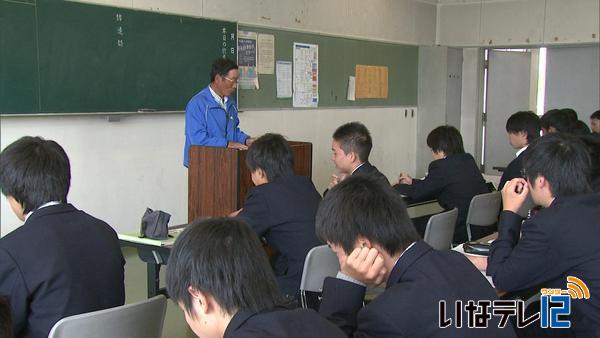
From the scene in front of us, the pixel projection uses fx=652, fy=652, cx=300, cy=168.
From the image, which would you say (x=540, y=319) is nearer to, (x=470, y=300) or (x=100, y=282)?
(x=470, y=300)

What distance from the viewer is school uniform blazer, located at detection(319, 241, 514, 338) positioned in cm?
151

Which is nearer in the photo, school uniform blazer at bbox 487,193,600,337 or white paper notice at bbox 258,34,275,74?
school uniform blazer at bbox 487,193,600,337

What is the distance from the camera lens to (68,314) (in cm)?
198

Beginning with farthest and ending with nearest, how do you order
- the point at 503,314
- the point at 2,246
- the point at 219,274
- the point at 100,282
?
1. the point at 100,282
2. the point at 2,246
3. the point at 503,314
4. the point at 219,274

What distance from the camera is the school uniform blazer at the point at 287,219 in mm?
3027

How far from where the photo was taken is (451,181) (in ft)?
14.8

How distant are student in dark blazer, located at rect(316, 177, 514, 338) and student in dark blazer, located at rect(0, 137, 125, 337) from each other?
0.76m

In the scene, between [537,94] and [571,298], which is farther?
[537,94]

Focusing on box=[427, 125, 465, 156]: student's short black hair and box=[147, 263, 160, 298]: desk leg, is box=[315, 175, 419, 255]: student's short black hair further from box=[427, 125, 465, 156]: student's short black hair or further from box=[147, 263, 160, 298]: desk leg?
box=[427, 125, 465, 156]: student's short black hair

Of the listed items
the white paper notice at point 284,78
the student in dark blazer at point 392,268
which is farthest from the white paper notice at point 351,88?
the student in dark blazer at point 392,268

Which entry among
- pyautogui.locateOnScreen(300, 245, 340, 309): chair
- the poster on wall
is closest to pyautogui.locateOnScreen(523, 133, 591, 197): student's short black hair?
pyautogui.locateOnScreen(300, 245, 340, 309): chair

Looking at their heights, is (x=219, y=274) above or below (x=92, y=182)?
above

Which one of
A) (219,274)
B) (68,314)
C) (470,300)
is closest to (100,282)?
(68,314)

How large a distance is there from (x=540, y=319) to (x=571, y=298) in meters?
0.29
